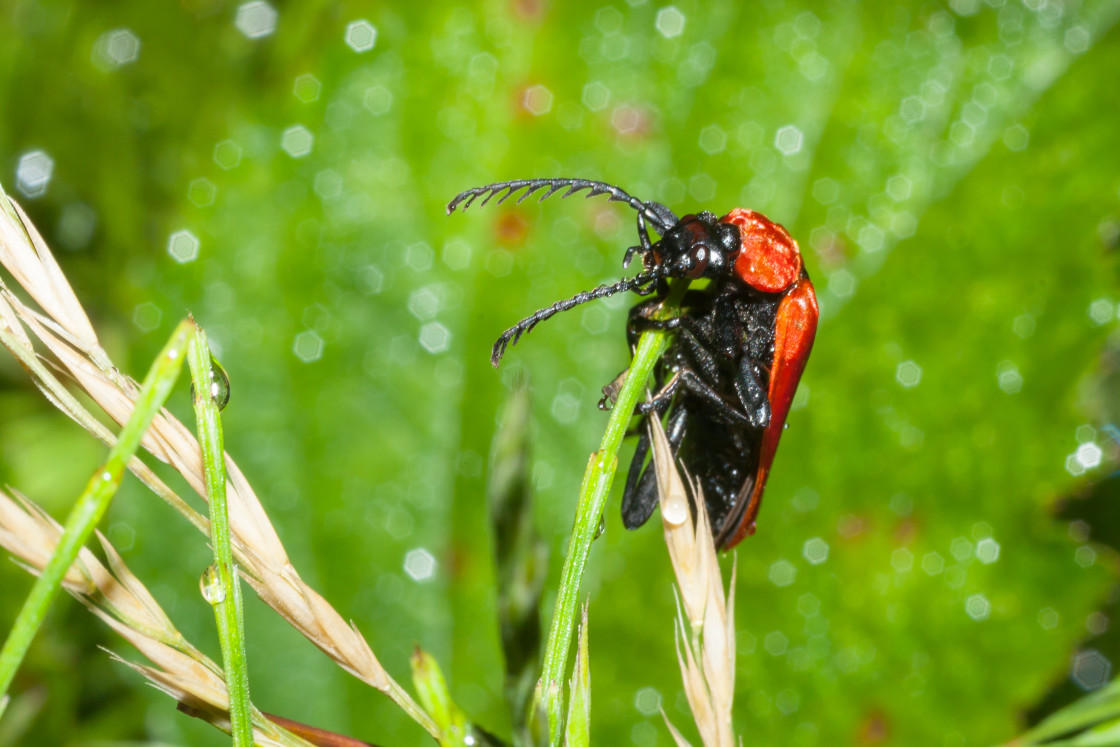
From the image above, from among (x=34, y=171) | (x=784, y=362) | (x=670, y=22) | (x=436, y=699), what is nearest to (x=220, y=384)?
(x=436, y=699)

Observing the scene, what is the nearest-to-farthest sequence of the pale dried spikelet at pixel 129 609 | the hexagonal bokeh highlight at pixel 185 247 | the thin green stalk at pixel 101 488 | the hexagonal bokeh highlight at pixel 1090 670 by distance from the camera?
the thin green stalk at pixel 101 488, the pale dried spikelet at pixel 129 609, the hexagonal bokeh highlight at pixel 185 247, the hexagonal bokeh highlight at pixel 1090 670

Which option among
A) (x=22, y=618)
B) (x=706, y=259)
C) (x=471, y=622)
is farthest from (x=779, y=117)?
(x=22, y=618)

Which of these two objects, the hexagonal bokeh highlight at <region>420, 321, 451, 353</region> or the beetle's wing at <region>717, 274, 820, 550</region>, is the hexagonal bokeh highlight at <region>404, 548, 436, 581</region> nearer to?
the hexagonal bokeh highlight at <region>420, 321, 451, 353</region>

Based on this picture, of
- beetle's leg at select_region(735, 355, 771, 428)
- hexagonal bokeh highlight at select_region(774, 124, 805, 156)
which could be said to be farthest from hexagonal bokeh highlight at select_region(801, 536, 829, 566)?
hexagonal bokeh highlight at select_region(774, 124, 805, 156)

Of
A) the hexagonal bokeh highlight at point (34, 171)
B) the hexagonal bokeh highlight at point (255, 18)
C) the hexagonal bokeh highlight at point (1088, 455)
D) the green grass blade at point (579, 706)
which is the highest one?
the hexagonal bokeh highlight at point (255, 18)

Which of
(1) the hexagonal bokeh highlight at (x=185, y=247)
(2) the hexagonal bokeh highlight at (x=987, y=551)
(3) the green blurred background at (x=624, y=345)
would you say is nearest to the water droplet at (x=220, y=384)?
(3) the green blurred background at (x=624, y=345)

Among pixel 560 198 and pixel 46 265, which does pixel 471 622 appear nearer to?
pixel 560 198

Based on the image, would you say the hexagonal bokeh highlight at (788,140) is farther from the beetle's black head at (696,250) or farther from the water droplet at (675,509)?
the water droplet at (675,509)
